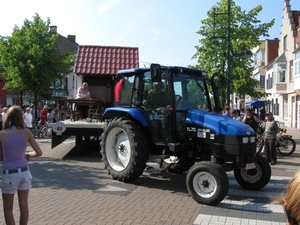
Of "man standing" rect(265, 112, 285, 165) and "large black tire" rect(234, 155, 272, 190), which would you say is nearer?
"large black tire" rect(234, 155, 272, 190)

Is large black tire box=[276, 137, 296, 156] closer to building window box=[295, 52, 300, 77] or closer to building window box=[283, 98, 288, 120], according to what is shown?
building window box=[295, 52, 300, 77]

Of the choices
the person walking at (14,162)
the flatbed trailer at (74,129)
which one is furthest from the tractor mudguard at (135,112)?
the person walking at (14,162)

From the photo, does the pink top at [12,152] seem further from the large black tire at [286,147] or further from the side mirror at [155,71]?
the large black tire at [286,147]

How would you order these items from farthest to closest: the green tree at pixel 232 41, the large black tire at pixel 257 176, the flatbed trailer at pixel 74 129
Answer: the green tree at pixel 232 41 → the flatbed trailer at pixel 74 129 → the large black tire at pixel 257 176

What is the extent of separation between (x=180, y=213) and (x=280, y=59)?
3171 centimetres

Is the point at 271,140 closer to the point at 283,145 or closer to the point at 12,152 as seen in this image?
the point at 283,145

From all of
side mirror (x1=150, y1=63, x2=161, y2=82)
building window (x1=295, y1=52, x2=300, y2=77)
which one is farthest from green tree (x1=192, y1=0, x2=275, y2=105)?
side mirror (x1=150, y1=63, x2=161, y2=82)

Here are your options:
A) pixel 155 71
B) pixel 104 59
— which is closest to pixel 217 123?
pixel 155 71

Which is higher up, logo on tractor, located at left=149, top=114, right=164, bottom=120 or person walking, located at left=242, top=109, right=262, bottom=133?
logo on tractor, located at left=149, top=114, right=164, bottom=120

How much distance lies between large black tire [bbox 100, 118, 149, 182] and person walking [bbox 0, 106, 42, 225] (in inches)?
139

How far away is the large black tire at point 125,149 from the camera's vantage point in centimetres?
783

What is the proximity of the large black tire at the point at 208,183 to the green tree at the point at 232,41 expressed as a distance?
1388cm

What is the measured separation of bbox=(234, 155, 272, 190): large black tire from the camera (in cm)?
762

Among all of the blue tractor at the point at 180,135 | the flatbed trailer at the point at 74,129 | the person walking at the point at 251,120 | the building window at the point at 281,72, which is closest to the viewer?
the blue tractor at the point at 180,135
